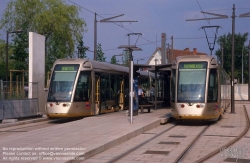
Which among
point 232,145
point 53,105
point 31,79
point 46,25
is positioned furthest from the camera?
point 46,25

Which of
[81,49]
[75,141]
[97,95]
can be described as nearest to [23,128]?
[97,95]

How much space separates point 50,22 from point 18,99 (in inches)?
860

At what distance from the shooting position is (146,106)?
25.2 m

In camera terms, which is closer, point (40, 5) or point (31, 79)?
point (31, 79)

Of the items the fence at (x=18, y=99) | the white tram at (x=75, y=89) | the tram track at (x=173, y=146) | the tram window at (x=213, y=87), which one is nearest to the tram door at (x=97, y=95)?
the white tram at (x=75, y=89)

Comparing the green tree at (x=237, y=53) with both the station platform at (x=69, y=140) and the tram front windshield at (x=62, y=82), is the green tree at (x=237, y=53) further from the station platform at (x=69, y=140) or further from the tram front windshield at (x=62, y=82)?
the station platform at (x=69, y=140)

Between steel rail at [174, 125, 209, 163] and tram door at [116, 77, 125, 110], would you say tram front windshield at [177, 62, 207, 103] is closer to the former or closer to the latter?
steel rail at [174, 125, 209, 163]

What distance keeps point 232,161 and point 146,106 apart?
14.4m

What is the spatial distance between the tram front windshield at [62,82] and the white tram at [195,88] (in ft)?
16.4

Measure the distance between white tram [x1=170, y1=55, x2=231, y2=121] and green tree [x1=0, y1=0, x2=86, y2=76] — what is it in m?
Result: 25.3

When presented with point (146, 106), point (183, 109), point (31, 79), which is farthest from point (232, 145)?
point (31, 79)

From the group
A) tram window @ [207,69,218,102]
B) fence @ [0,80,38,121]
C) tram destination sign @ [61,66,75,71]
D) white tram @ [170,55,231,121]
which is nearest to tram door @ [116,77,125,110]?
fence @ [0,80,38,121]

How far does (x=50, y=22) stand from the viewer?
43.5 metres

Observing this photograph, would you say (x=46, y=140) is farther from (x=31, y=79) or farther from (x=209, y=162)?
(x=31, y=79)
